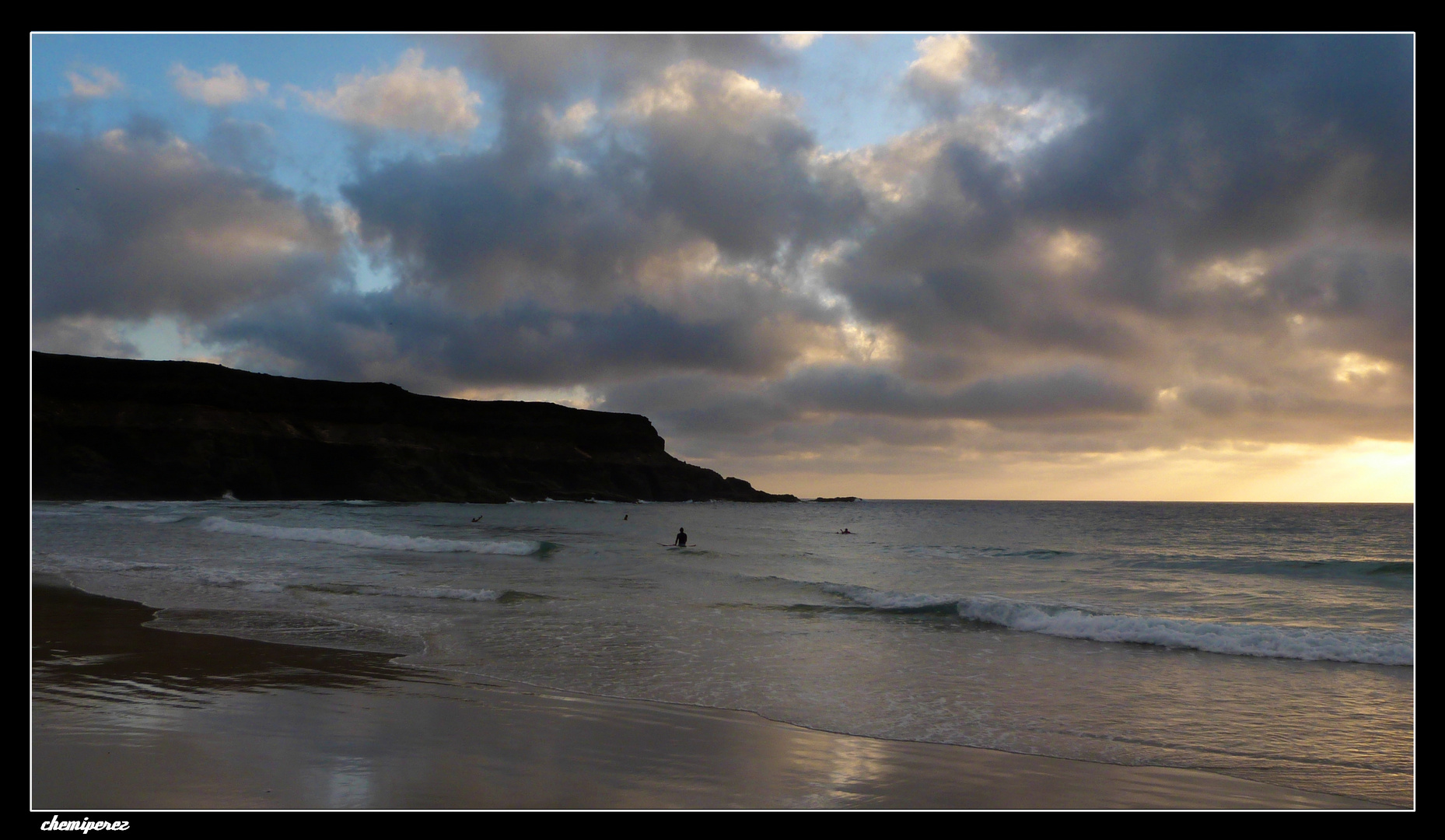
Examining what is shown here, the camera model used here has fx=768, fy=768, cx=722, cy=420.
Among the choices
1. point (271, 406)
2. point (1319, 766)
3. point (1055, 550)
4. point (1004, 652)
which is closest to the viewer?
point (1319, 766)

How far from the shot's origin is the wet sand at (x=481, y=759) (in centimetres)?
473

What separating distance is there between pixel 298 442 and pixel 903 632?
97.2 meters

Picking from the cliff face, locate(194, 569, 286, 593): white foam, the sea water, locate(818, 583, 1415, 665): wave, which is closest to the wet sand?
the sea water

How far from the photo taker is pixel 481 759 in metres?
5.43

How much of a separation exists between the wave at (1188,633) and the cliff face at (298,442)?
88516mm

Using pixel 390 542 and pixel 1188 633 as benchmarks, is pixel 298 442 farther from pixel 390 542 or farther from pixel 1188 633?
pixel 1188 633

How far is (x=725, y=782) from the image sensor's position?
515 centimetres

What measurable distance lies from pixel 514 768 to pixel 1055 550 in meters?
36.0

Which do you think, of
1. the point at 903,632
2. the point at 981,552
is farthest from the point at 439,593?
the point at 981,552

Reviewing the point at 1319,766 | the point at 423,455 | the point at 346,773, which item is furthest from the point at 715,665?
the point at 423,455

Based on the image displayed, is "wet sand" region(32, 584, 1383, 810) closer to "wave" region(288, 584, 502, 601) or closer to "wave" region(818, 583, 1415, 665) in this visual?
"wave" region(818, 583, 1415, 665)
